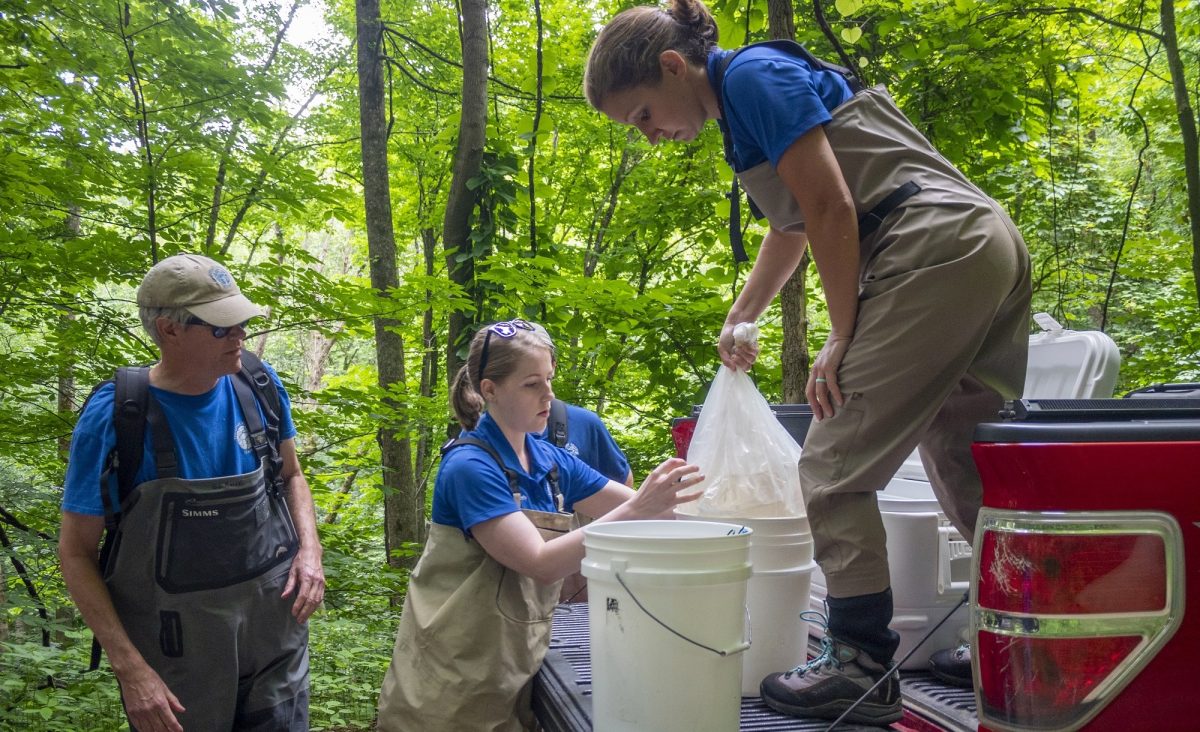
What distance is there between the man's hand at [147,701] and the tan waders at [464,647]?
0.66 m

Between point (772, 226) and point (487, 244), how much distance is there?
4.51 metres

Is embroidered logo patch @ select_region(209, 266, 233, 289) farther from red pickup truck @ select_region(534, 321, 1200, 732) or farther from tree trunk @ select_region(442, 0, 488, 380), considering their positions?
tree trunk @ select_region(442, 0, 488, 380)

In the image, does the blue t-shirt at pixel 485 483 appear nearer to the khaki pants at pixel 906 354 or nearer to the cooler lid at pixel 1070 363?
the khaki pants at pixel 906 354

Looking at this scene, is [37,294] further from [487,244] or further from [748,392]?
[748,392]

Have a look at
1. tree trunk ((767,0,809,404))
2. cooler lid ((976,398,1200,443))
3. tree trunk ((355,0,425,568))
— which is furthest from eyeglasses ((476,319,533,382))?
tree trunk ((355,0,425,568))

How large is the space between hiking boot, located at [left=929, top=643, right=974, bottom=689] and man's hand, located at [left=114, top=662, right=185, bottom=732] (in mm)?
2300

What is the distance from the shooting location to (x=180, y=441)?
286 centimetres

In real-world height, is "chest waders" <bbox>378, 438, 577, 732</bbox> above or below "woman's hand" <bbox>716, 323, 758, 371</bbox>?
below

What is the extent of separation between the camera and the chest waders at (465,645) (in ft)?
8.48

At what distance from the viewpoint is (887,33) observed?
6.19 metres

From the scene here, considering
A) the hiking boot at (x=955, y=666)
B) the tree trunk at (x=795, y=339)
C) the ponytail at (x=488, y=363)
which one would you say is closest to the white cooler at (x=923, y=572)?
the hiking boot at (x=955, y=666)

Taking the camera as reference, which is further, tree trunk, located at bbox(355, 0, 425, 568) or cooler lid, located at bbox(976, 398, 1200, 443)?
tree trunk, located at bbox(355, 0, 425, 568)

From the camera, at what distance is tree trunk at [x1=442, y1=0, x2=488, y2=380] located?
21.9ft

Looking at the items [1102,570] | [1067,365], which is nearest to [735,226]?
[1067,365]
